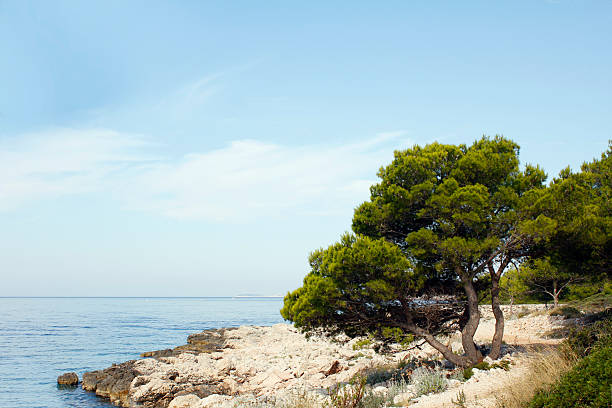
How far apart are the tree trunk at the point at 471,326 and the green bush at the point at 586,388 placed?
7.24m

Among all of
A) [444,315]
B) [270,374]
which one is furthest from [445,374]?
[270,374]

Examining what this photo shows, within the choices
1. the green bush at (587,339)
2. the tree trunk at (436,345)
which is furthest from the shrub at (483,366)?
the green bush at (587,339)

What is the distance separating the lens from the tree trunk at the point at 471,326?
1395 centimetres

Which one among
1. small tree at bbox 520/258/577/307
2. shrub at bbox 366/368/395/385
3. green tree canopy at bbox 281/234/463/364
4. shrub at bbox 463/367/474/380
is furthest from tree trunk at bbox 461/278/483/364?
small tree at bbox 520/258/577/307

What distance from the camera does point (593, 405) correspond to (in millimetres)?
5684

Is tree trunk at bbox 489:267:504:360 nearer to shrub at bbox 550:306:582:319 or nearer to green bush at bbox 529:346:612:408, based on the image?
green bush at bbox 529:346:612:408

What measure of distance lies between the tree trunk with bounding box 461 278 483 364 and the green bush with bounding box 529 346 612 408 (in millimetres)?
7239

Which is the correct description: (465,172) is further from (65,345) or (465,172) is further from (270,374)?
(65,345)

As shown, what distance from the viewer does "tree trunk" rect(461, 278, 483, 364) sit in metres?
14.0

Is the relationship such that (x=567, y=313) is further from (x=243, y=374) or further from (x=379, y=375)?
(x=243, y=374)

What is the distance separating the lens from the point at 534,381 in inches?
340

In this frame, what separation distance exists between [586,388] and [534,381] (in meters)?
2.89

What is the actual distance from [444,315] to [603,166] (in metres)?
10.2

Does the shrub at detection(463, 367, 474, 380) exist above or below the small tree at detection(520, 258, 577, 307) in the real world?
below
